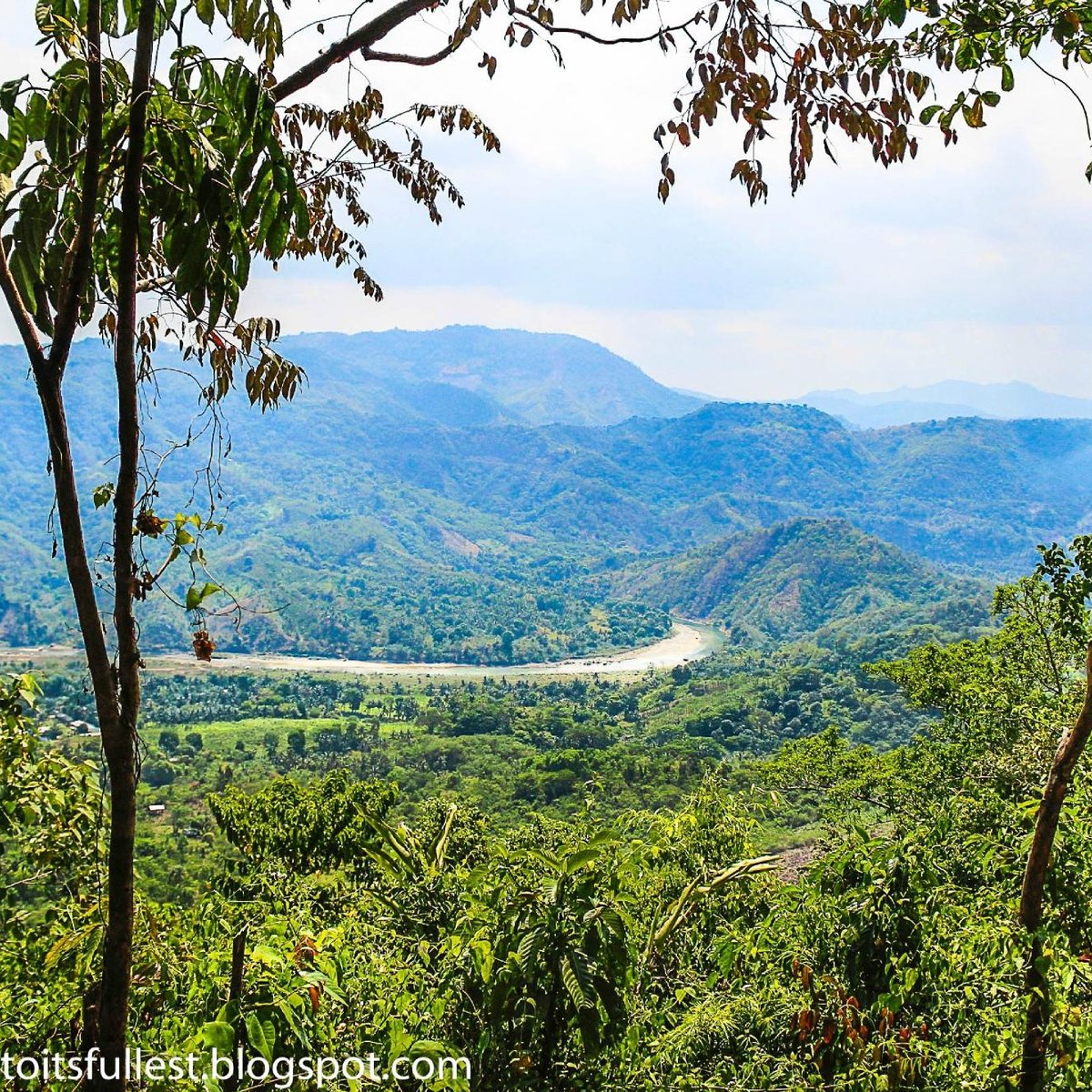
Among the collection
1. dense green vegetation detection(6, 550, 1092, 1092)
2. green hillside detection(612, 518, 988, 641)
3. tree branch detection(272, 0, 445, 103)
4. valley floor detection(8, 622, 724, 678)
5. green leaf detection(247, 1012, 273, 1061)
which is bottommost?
valley floor detection(8, 622, 724, 678)

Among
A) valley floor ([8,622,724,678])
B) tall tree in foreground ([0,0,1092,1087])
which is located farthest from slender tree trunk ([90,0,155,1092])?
valley floor ([8,622,724,678])

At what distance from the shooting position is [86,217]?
4.65 feet

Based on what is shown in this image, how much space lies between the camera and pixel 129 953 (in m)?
1.50

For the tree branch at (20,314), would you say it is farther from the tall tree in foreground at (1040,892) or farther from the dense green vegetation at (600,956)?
the tall tree in foreground at (1040,892)

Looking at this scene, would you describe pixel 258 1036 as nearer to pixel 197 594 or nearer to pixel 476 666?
pixel 197 594

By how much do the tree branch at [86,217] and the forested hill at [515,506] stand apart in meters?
71.2

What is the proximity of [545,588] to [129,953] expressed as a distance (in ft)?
307

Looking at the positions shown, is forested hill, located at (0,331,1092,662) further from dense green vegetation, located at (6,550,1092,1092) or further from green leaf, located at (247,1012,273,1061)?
green leaf, located at (247,1012,273,1061)

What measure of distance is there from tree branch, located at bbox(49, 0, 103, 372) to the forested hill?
71.2 m

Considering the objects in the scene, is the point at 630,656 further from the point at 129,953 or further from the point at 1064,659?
the point at 129,953

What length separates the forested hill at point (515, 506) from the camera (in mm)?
79375

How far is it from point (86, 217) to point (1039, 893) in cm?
219

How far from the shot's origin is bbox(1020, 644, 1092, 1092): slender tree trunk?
1.84 m

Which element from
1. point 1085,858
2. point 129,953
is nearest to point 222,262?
point 129,953
